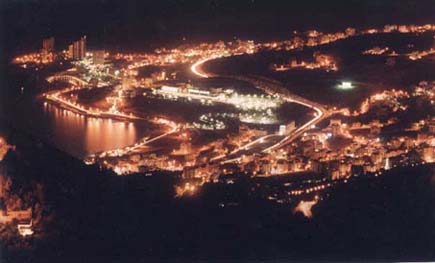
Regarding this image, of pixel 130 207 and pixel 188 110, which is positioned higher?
pixel 188 110

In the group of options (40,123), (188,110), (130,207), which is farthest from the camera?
(188,110)

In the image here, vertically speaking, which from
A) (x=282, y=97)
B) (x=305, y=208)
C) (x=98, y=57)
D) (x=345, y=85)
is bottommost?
(x=305, y=208)

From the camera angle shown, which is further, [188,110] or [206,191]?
[188,110]

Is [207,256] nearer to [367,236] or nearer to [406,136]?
[367,236]

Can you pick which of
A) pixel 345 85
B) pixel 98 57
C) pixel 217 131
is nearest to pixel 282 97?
pixel 345 85

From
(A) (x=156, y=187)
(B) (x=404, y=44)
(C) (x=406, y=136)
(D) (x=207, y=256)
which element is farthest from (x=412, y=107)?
(D) (x=207, y=256)

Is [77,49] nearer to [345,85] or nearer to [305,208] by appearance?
[345,85]
